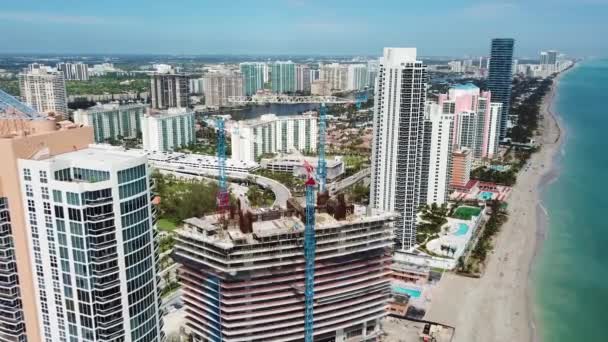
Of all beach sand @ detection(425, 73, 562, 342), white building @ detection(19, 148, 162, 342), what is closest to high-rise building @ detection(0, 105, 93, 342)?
white building @ detection(19, 148, 162, 342)

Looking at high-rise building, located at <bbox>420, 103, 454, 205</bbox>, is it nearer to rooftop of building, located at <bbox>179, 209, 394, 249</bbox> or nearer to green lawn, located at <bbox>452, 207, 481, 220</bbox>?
green lawn, located at <bbox>452, 207, 481, 220</bbox>

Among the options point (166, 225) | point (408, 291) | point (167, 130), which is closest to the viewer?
point (408, 291)

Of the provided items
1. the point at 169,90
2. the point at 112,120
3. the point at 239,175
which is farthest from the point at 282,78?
the point at 239,175

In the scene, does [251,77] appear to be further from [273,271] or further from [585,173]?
[273,271]

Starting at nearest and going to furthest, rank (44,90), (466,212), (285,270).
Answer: (285,270)
(466,212)
(44,90)

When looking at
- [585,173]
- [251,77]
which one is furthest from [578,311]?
[251,77]

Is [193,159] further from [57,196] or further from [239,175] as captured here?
[57,196]

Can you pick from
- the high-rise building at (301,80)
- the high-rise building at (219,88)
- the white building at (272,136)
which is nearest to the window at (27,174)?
the white building at (272,136)
